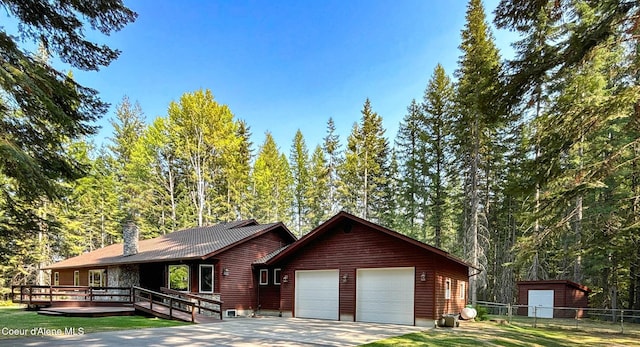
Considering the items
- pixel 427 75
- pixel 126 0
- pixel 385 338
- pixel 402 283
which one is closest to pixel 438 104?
pixel 427 75

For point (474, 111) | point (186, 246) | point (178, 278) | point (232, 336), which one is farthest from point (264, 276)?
point (474, 111)

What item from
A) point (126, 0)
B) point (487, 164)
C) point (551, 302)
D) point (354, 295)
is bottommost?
point (551, 302)

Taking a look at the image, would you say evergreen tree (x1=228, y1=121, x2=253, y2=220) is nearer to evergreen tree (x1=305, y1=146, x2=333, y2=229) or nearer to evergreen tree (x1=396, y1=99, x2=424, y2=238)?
evergreen tree (x1=305, y1=146, x2=333, y2=229)

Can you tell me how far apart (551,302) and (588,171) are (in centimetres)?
1319

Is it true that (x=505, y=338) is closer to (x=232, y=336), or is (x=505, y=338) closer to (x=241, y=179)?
(x=232, y=336)

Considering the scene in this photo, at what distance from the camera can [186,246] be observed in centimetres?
1731

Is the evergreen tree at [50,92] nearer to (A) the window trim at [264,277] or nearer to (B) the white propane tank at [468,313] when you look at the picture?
(A) the window trim at [264,277]

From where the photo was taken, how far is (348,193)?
28.7 meters

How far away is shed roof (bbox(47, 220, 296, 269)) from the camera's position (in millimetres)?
15727

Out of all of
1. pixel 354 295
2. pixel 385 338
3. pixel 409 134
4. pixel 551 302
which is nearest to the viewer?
pixel 385 338

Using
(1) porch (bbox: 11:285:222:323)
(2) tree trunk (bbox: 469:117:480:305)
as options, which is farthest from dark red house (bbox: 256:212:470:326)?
(1) porch (bbox: 11:285:222:323)

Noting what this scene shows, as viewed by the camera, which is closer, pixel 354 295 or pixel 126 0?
pixel 126 0

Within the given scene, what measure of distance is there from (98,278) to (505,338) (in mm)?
19528

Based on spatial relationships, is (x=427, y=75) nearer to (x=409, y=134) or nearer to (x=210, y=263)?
(x=409, y=134)
